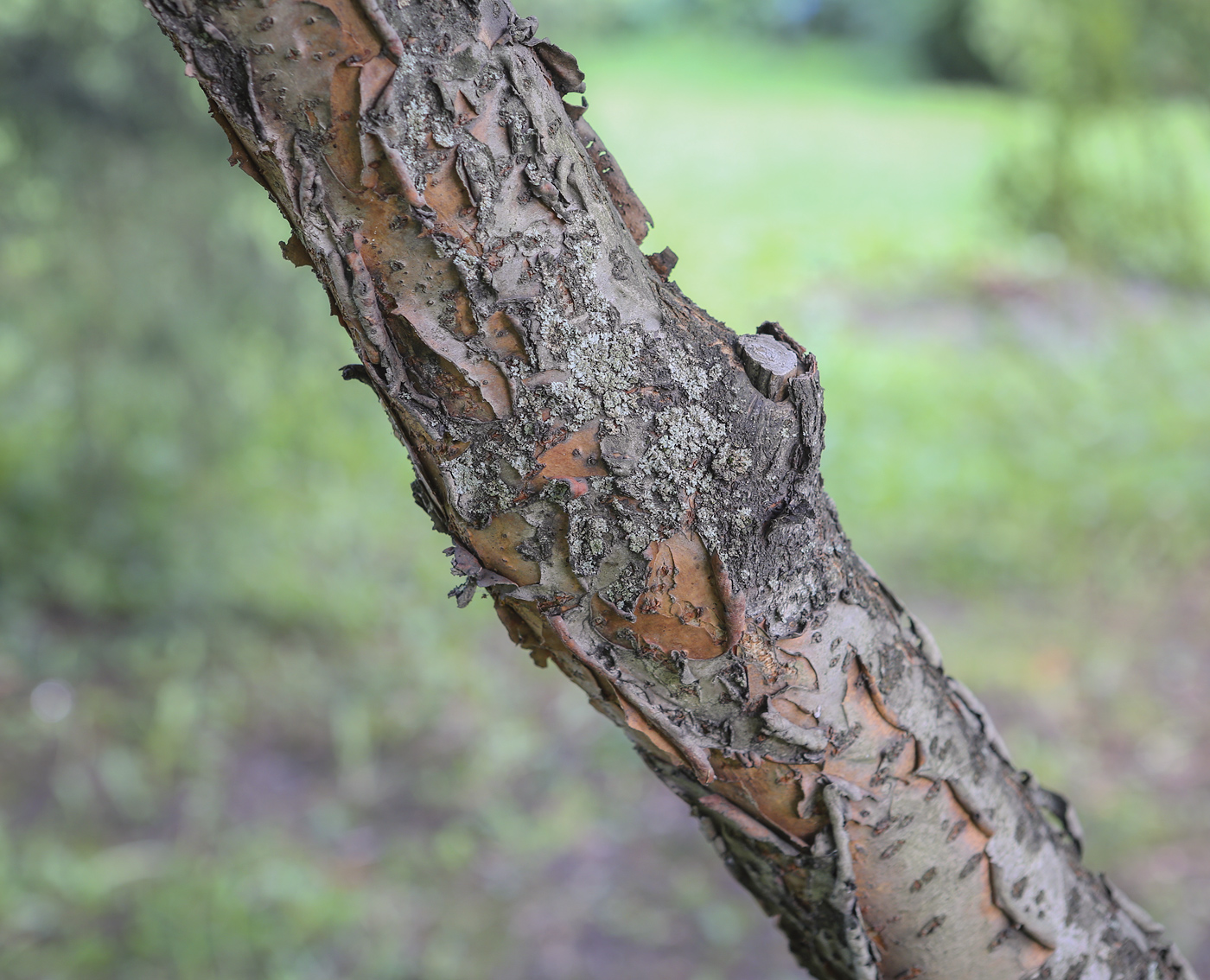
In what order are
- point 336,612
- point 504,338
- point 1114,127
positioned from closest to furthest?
point 504,338, point 336,612, point 1114,127

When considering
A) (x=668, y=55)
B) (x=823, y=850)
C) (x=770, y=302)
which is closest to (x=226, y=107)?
(x=823, y=850)

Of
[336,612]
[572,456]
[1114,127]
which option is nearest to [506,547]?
[572,456]

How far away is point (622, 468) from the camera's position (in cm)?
57

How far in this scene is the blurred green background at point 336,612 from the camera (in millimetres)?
2193

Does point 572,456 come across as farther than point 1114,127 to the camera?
No

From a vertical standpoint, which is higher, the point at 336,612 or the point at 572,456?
the point at 336,612

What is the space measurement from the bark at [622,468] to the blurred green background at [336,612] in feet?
5.22

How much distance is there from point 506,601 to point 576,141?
0.28 metres

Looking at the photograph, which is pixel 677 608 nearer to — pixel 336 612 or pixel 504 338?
pixel 504 338

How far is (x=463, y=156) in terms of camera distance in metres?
0.53

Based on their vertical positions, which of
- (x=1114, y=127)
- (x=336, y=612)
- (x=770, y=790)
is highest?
(x=1114, y=127)

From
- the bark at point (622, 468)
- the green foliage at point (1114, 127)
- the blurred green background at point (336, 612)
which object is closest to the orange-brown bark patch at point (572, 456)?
the bark at point (622, 468)

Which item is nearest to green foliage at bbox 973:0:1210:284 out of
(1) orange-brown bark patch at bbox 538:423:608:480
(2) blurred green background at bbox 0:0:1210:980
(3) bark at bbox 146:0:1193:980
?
(2) blurred green background at bbox 0:0:1210:980

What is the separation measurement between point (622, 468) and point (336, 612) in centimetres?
254
